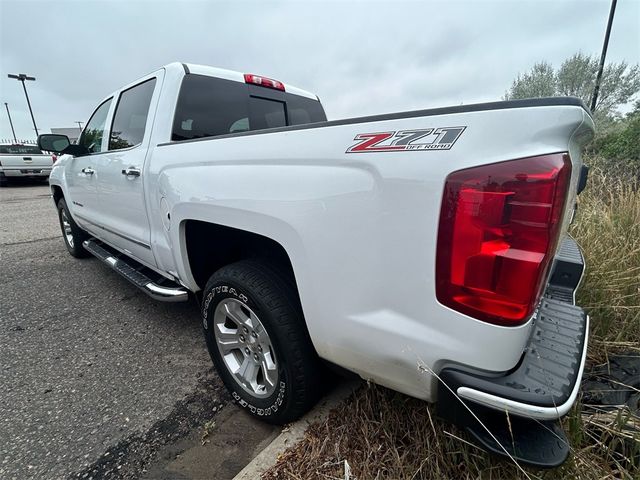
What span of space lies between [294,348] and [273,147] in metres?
0.92

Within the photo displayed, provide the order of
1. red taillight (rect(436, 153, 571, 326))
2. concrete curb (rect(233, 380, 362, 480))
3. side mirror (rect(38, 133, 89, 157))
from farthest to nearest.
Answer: side mirror (rect(38, 133, 89, 157))
concrete curb (rect(233, 380, 362, 480))
red taillight (rect(436, 153, 571, 326))

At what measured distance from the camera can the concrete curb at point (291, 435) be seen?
1.58 metres

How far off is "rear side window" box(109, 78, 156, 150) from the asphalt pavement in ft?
5.14

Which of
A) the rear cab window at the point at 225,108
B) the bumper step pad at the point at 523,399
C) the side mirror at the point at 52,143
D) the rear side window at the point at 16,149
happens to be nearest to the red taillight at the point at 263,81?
the rear cab window at the point at 225,108

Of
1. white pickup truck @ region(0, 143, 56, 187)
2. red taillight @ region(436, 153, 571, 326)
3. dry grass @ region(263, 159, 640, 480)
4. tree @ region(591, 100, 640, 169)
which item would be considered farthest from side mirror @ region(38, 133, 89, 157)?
white pickup truck @ region(0, 143, 56, 187)

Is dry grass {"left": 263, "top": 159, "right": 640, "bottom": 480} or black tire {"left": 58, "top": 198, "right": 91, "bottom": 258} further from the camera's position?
black tire {"left": 58, "top": 198, "right": 91, "bottom": 258}

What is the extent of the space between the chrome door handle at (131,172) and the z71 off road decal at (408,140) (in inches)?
73.5

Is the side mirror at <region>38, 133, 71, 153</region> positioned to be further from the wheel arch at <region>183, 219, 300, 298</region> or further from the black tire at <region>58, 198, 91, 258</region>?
the wheel arch at <region>183, 219, 300, 298</region>

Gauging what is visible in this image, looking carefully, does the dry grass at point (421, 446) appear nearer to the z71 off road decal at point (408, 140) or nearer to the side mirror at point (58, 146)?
the z71 off road decal at point (408, 140)

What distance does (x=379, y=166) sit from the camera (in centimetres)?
114

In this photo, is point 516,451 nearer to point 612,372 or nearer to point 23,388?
point 612,372

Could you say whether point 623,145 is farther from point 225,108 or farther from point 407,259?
point 407,259

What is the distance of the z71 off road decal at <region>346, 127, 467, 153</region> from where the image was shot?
40.3 inches

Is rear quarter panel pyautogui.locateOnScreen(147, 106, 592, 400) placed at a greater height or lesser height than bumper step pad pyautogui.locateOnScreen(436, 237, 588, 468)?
greater
